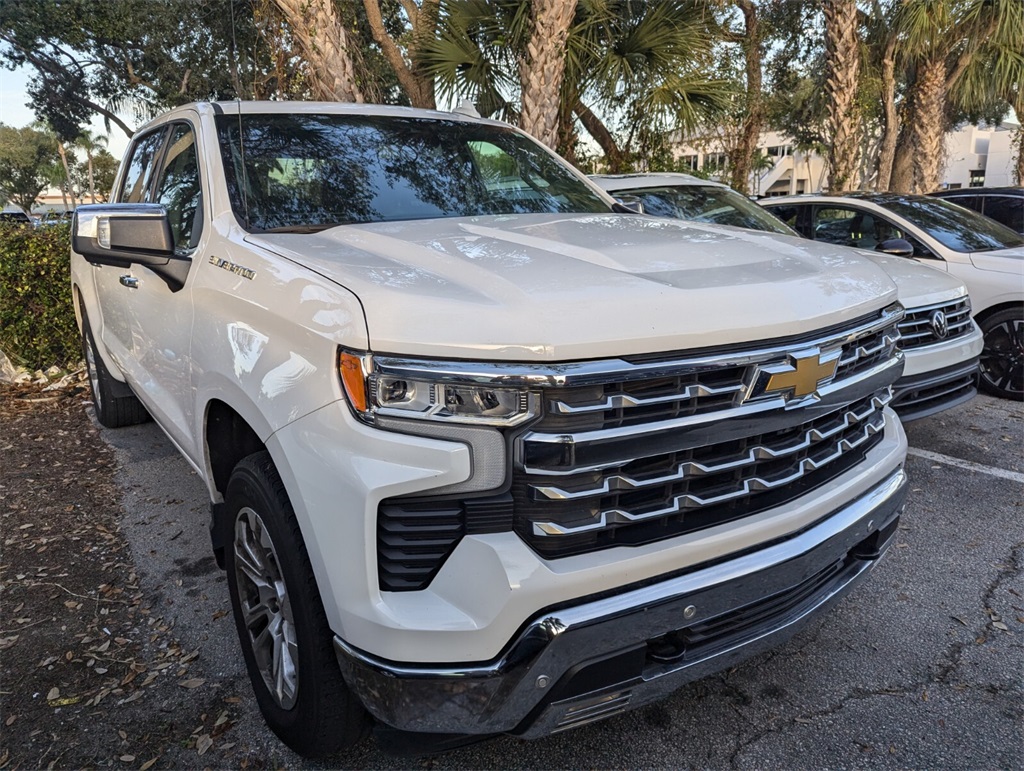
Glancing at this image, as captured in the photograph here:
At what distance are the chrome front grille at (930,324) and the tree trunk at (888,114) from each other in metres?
9.33

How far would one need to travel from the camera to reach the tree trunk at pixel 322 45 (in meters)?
6.89

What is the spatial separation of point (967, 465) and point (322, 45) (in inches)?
249

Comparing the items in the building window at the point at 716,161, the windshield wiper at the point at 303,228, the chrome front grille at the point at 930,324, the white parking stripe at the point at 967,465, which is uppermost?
the building window at the point at 716,161

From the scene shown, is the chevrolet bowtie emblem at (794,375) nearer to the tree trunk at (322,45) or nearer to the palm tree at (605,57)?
the tree trunk at (322,45)

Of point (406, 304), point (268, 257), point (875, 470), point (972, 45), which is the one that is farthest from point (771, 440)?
point (972, 45)

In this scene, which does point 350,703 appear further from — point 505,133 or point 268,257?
point 505,133

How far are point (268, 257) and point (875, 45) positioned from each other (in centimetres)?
1528

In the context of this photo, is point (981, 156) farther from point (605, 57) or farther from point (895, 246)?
point (895, 246)

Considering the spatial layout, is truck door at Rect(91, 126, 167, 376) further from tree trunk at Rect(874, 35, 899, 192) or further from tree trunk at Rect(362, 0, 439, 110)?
tree trunk at Rect(874, 35, 899, 192)

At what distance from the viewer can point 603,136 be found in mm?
12398

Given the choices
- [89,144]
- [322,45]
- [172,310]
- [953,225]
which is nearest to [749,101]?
[953,225]

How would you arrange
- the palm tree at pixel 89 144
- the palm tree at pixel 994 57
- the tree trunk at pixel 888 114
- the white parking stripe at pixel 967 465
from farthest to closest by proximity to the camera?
the palm tree at pixel 89 144 < the tree trunk at pixel 888 114 < the palm tree at pixel 994 57 < the white parking stripe at pixel 967 465

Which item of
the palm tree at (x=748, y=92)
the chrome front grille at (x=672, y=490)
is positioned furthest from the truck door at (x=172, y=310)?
the palm tree at (x=748, y=92)

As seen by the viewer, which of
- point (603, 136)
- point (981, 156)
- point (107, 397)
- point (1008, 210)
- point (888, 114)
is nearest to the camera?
point (107, 397)
